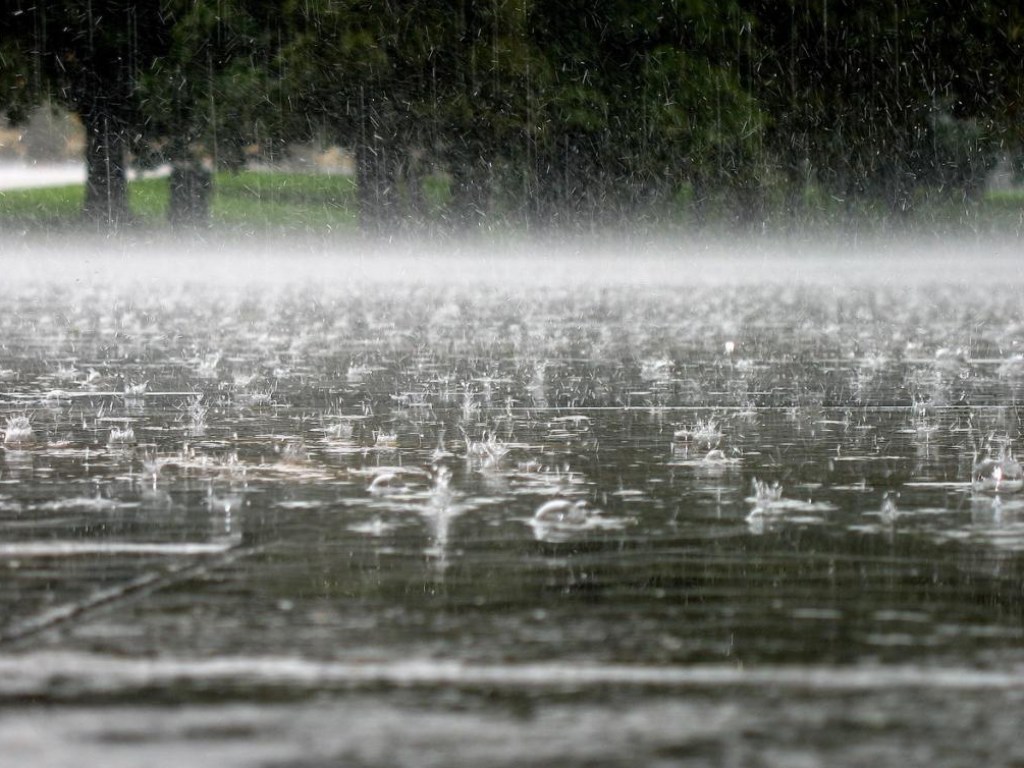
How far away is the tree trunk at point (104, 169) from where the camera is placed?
1517 inches

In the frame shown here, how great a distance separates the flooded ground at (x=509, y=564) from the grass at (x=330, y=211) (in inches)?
1187

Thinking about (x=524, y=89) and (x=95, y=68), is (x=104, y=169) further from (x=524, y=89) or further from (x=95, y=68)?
(x=524, y=89)

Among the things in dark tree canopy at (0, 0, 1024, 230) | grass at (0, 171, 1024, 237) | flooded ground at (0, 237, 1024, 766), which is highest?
dark tree canopy at (0, 0, 1024, 230)

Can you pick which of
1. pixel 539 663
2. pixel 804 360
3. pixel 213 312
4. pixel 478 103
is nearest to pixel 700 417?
pixel 804 360

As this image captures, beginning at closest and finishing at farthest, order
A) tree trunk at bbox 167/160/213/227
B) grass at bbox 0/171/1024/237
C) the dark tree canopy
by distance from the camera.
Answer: the dark tree canopy
tree trunk at bbox 167/160/213/227
grass at bbox 0/171/1024/237

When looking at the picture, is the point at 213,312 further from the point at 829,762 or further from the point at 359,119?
the point at 359,119

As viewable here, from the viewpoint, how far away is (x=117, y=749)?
250 centimetres

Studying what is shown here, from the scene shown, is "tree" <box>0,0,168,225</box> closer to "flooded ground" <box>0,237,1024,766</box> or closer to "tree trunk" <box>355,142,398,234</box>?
"tree trunk" <box>355,142,398,234</box>

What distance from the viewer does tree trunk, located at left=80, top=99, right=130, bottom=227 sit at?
38531 millimetres

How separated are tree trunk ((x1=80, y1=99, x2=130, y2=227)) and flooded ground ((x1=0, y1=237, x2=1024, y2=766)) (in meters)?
28.7

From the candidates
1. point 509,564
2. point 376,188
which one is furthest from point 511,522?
point 376,188

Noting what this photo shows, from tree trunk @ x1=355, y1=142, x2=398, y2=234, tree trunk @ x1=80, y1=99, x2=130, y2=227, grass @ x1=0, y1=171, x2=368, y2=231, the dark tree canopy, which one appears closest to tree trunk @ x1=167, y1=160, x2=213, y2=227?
the dark tree canopy

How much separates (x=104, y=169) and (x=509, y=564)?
35.9 metres

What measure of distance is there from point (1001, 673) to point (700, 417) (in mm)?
4533
